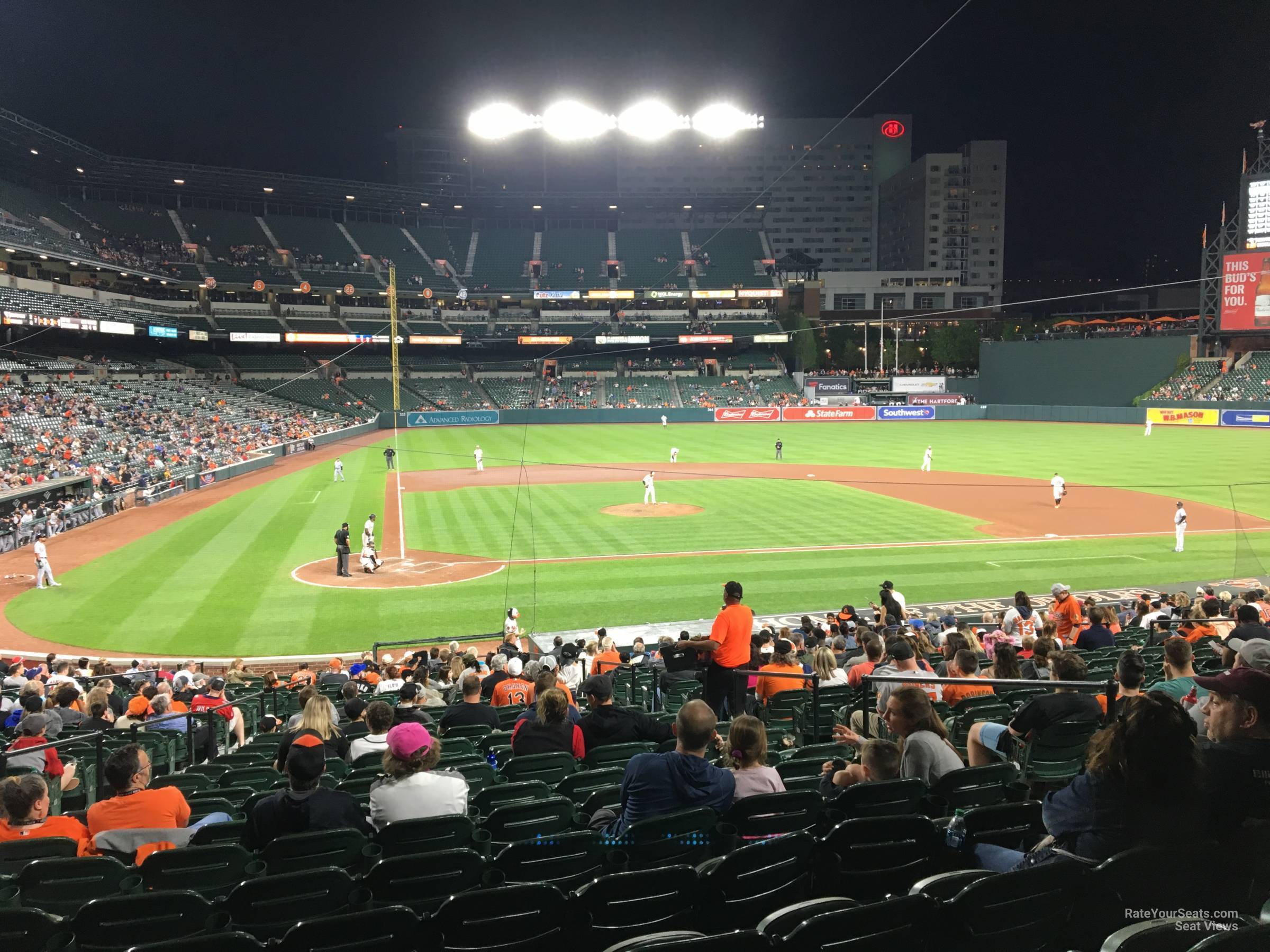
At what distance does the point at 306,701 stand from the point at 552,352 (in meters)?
89.2

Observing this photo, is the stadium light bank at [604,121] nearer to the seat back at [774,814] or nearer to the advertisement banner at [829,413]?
the advertisement banner at [829,413]

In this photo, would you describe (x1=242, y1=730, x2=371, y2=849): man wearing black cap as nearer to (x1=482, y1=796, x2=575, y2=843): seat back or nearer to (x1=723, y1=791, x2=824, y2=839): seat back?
(x1=482, y1=796, x2=575, y2=843): seat back

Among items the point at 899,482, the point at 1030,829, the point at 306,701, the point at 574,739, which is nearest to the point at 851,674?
the point at 574,739

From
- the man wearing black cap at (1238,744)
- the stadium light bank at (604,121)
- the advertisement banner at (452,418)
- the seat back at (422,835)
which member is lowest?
the seat back at (422,835)

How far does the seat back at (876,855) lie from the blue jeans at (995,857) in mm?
221

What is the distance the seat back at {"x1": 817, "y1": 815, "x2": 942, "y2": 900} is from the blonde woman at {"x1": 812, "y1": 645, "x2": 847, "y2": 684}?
213 inches

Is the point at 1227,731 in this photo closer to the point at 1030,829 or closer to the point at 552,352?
the point at 1030,829

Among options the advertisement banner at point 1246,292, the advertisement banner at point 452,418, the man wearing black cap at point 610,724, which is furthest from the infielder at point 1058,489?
the advertisement banner at point 452,418

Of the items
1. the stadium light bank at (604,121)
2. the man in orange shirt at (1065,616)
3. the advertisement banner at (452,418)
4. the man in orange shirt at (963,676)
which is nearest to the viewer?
the man in orange shirt at (963,676)

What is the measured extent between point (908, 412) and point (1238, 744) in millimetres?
84750

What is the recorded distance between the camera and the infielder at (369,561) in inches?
951

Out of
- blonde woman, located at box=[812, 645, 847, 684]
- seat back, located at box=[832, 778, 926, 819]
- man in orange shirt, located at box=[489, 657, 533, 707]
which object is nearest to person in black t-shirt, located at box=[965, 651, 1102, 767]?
seat back, located at box=[832, 778, 926, 819]

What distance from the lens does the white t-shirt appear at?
17.0 feet

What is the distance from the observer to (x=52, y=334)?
60.0 metres
